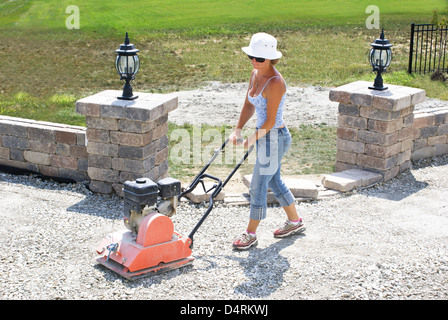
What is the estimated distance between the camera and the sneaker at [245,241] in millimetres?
6402

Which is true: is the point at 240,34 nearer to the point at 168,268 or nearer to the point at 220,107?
the point at 220,107

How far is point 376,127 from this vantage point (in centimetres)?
854

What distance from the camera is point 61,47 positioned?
70.2ft

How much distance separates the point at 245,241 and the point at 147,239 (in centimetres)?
118

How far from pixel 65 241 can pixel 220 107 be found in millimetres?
7341

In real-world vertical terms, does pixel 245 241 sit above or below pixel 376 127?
below

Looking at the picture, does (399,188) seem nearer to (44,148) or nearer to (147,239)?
(147,239)

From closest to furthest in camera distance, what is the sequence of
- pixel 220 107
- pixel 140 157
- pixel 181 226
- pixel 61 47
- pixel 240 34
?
pixel 181 226 < pixel 140 157 < pixel 220 107 < pixel 61 47 < pixel 240 34

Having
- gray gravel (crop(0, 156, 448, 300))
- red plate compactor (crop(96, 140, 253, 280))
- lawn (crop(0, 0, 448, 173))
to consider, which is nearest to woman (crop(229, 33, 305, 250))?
gray gravel (crop(0, 156, 448, 300))

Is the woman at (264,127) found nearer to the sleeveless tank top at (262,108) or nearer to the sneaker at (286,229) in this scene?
the sleeveless tank top at (262,108)

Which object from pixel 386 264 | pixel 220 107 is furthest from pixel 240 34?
pixel 386 264

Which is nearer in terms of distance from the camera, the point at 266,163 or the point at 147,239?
the point at 147,239

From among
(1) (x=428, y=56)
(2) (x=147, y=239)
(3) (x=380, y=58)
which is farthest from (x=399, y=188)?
(1) (x=428, y=56)

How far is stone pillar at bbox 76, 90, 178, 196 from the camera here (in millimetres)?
7602
